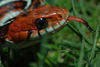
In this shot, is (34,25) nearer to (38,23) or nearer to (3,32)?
(38,23)

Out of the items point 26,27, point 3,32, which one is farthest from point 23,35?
point 3,32

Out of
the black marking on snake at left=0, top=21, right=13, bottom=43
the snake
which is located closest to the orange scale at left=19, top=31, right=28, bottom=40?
the snake

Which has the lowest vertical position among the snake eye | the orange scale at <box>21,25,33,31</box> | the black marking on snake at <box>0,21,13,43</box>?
the black marking on snake at <box>0,21,13,43</box>

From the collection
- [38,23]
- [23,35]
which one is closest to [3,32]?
[23,35]

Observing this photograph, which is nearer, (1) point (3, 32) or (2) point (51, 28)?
(2) point (51, 28)

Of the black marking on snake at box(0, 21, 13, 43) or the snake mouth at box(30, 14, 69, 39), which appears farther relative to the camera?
the black marking on snake at box(0, 21, 13, 43)

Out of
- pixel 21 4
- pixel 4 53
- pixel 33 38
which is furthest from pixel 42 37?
pixel 21 4

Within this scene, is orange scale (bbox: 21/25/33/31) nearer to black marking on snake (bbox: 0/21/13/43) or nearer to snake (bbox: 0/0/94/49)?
snake (bbox: 0/0/94/49)

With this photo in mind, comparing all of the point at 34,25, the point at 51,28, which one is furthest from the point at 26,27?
the point at 51,28

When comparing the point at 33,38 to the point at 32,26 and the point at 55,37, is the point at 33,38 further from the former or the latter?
the point at 55,37
